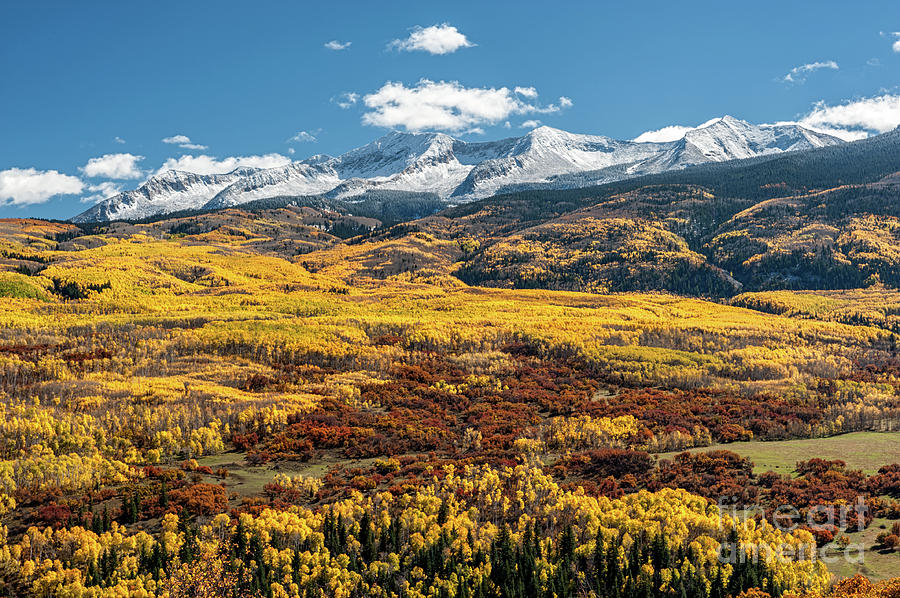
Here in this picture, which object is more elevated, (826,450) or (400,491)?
(826,450)

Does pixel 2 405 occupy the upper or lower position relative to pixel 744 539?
upper

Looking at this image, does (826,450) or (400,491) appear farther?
(826,450)

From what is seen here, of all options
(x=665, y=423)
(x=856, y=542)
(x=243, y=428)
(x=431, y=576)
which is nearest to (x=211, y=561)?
(x=431, y=576)

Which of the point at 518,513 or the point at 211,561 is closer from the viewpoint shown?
the point at 211,561

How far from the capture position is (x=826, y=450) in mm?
128375

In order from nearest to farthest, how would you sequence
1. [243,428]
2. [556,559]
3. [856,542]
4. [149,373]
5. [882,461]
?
[856,542] < [556,559] < [882,461] < [243,428] < [149,373]

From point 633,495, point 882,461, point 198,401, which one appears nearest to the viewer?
point 633,495

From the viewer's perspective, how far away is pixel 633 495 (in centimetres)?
10625

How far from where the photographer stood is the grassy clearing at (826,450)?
120 m

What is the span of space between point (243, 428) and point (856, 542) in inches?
4454

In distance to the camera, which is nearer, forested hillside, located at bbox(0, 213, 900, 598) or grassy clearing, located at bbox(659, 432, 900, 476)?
forested hillside, located at bbox(0, 213, 900, 598)

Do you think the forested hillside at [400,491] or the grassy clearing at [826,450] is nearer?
the forested hillside at [400,491]

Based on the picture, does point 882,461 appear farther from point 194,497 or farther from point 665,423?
point 194,497

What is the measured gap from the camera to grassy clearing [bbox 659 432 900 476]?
392ft
